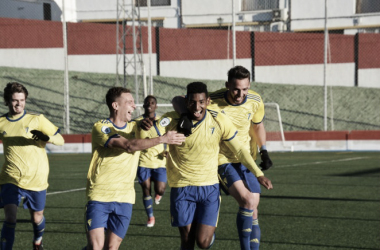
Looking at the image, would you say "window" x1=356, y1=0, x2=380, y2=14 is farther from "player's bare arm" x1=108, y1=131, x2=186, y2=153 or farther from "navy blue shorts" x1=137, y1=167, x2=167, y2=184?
"player's bare arm" x1=108, y1=131, x2=186, y2=153

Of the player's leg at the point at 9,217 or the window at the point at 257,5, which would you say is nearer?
the player's leg at the point at 9,217

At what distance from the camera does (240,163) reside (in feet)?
27.7

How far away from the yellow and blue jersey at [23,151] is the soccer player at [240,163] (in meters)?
2.28

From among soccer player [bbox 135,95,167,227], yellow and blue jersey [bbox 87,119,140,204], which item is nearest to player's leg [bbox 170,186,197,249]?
yellow and blue jersey [bbox 87,119,140,204]

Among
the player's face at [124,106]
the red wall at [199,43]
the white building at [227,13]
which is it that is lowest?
the player's face at [124,106]

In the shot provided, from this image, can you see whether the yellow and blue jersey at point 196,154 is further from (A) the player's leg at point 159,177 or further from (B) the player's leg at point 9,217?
(A) the player's leg at point 159,177

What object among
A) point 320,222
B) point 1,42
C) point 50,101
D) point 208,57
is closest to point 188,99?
point 320,222

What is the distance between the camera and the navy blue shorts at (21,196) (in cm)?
827

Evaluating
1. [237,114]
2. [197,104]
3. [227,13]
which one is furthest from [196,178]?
[227,13]

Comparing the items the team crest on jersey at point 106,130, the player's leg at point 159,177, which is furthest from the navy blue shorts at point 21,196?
the player's leg at point 159,177

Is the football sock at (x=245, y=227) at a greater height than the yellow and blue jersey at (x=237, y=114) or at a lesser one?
lesser

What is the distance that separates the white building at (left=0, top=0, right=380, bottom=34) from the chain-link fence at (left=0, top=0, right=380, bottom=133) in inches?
23.3

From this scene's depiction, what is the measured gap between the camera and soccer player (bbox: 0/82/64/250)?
8188mm

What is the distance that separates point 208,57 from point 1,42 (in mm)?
12255
